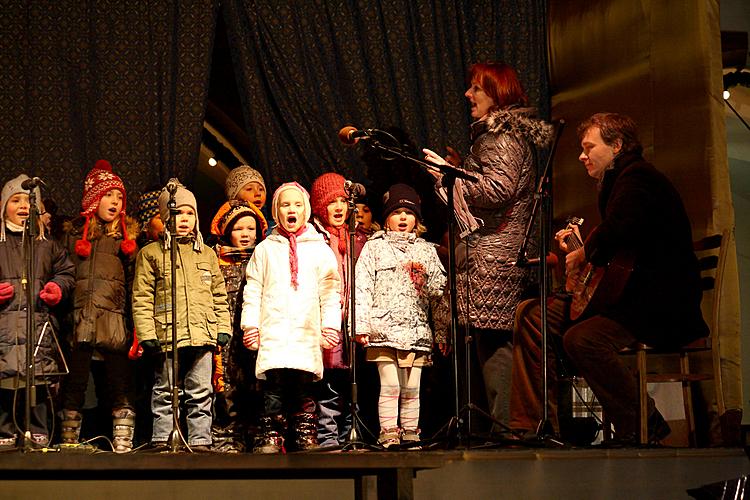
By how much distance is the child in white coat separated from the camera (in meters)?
5.76

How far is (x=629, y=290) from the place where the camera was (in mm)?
5281

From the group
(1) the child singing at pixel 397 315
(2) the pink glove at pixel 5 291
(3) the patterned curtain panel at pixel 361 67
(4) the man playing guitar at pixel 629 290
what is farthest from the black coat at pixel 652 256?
(2) the pink glove at pixel 5 291

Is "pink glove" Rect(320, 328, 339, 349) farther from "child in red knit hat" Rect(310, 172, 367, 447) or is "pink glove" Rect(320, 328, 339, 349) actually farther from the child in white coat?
"child in red knit hat" Rect(310, 172, 367, 447)

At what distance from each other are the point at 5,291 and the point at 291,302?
5.03 ft

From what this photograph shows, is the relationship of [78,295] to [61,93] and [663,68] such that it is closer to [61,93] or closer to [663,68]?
[61,93]

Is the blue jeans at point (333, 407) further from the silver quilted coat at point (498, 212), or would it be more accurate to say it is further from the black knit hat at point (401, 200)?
the black knit hat at point (401, 200)

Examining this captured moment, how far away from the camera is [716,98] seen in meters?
6.44

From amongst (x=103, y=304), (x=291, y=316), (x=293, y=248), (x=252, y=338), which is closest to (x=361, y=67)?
(x=293, y=248)

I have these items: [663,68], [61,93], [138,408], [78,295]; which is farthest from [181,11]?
[663,68]

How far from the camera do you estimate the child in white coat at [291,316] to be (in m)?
5.76

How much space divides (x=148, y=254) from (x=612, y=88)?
310cm

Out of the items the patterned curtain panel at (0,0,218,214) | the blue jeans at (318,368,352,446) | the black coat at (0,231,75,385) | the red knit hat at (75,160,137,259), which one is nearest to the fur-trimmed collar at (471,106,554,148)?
the blue jeans at (318,368,352,446)

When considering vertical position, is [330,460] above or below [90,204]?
below

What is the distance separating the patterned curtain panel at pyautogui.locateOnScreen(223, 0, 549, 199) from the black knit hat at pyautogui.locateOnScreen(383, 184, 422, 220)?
51cm
